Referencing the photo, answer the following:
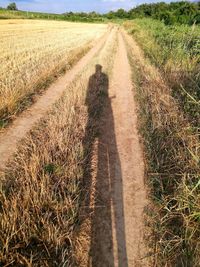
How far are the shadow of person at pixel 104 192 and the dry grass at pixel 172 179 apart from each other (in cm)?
42

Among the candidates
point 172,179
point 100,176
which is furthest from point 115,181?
point 172,179

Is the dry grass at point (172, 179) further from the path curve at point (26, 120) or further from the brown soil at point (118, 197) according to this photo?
the path curve at point (26, 120)

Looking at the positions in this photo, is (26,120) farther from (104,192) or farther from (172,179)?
(172,179)

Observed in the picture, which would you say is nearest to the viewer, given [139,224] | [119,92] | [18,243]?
[18,243]

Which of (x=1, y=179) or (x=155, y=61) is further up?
(x=155, y=61)

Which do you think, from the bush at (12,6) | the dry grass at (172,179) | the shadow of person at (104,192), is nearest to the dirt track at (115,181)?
the shadow of person at (104,192)

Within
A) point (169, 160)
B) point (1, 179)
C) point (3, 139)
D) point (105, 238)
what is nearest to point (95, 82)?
point (3, 139)

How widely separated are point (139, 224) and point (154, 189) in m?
0.77

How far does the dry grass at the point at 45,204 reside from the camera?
2.94 meters

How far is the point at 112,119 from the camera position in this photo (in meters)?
7.12

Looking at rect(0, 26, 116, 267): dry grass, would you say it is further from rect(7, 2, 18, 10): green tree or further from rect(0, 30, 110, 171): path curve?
rect(7, 2, 18, 10): green tree

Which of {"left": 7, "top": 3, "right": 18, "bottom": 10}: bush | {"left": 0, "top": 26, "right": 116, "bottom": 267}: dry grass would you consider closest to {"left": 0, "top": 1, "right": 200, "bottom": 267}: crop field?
{"left": 0, "top": 26, "right": 116, "bottom": 267}: dry grass

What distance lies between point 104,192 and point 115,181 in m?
0.36

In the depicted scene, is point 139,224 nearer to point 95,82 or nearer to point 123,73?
point 95,82
